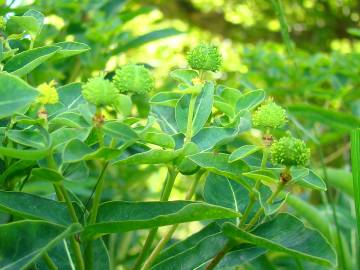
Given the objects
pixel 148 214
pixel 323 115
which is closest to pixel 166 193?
pixel 148 214

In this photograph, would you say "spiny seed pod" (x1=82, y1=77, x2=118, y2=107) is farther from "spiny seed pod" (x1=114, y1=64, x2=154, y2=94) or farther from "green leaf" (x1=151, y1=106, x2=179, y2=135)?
"green leaf" (x1=151, y1=106, x2=179, y2=135)

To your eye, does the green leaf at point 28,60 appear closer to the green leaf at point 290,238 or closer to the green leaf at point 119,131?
the green leaf at point 119,131

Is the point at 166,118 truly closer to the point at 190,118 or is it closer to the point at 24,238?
the point at 190,118

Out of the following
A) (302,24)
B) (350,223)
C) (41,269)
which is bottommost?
(302,24)

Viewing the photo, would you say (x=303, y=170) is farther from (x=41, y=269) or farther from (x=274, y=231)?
(x=41, y=269)

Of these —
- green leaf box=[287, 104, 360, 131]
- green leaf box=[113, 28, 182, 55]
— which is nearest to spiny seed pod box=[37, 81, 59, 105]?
green leaf box=[287, 104, 360, 131]

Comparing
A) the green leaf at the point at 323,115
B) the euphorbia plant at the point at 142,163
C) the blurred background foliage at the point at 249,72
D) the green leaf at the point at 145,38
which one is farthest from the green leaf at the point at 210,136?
the green leaf at the point at 145,38

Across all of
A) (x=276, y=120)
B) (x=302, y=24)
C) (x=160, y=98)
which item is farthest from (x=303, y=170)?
(x=302, y=24)
